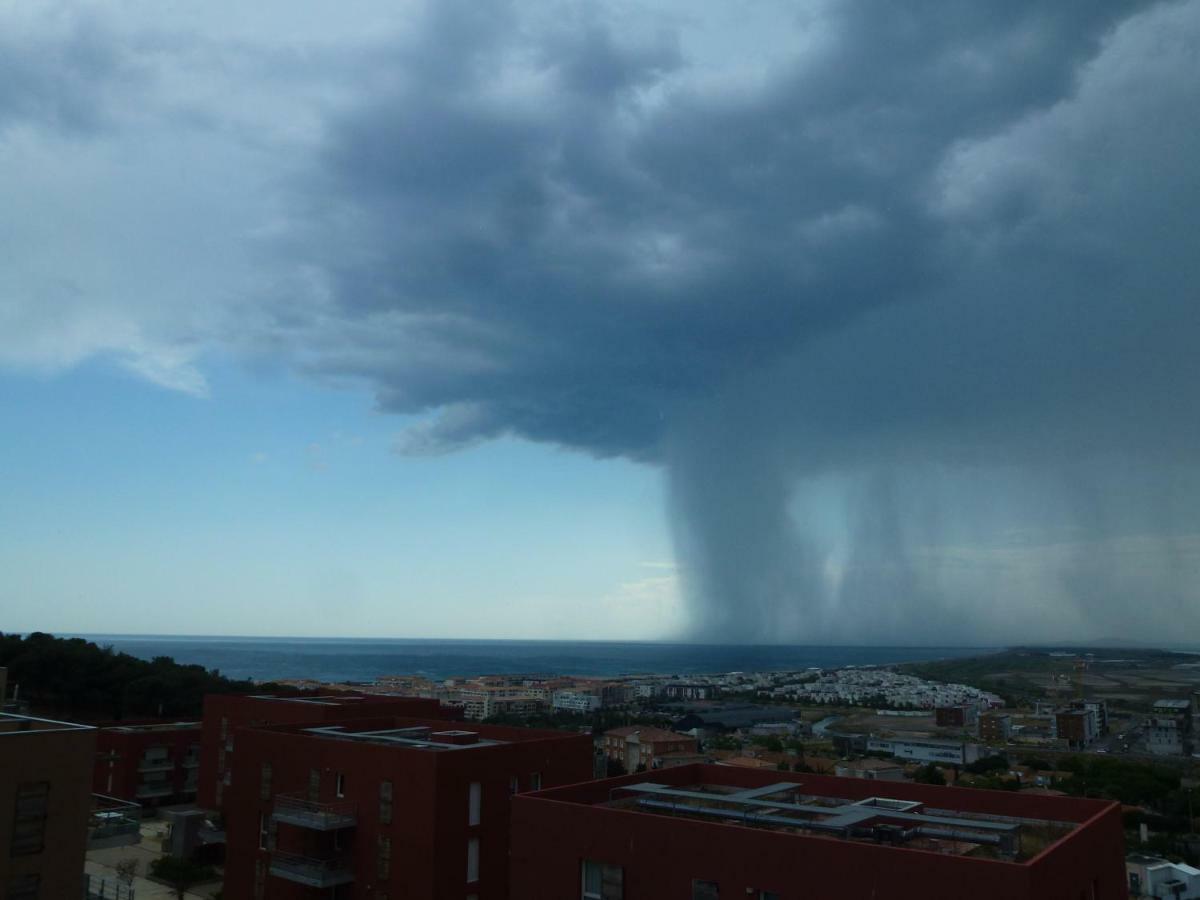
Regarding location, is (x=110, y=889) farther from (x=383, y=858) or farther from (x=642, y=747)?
(x=642, y=747)

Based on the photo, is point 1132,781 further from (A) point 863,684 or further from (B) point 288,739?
(A) point 863,684

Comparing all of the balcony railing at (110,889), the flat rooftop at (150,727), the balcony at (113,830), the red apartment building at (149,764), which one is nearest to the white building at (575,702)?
the flat rooftop at (150,727)

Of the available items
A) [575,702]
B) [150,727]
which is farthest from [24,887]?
[575,702]

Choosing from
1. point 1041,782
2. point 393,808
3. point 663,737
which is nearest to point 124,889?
point 393,808

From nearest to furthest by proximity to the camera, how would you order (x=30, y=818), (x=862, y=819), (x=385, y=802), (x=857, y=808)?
(x=30, y=818)
(x=862, y=819)
(x=857, y=808)
(x=385, y=802)

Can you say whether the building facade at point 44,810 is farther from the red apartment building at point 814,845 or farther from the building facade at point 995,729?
the building facade at point 995,729

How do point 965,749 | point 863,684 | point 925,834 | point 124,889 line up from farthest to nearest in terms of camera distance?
1. point 863,684
2. point 965,749
3. point 124,889
4. point 925,834
